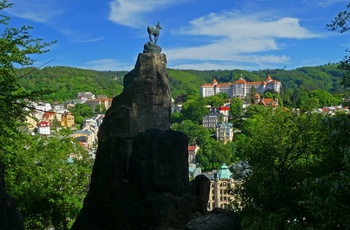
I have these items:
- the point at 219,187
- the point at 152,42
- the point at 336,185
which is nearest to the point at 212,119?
the point at 219,187

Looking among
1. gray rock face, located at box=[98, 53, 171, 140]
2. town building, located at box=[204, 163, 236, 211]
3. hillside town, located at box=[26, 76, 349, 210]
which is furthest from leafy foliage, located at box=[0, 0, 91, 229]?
town building, located at box=[204, 163, 236, 211]

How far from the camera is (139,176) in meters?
8.84

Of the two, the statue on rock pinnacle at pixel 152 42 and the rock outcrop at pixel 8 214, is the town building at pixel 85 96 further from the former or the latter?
the rock outcrop at pixel 8 214

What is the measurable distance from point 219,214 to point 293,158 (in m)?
9.86

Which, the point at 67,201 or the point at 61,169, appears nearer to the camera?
the point at 67,201

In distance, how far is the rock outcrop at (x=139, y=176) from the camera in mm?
8109

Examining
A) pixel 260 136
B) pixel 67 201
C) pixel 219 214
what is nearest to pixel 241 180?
pixel 260 136

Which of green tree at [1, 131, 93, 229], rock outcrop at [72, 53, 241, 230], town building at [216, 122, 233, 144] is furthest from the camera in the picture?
town building at [216, 122, 233, 144]

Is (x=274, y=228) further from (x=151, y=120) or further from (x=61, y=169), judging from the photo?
(x=61, y=169)

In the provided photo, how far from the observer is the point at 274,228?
1202 cm

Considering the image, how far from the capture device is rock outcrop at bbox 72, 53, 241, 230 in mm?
8109

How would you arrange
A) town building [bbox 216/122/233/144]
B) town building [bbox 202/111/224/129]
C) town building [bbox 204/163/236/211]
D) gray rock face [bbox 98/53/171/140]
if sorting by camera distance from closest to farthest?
gray rock face [bbox 98/53/171/140] < town building [bbox 204/163/236/211] < town building [bbox 216/122/233/144] < town building [bbox 202/111/224/129]

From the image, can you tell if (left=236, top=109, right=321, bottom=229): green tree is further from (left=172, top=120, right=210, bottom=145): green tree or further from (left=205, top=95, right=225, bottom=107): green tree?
(left=205, top=95, right=225, bottom=107): green tree

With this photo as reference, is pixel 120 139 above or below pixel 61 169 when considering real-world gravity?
above
